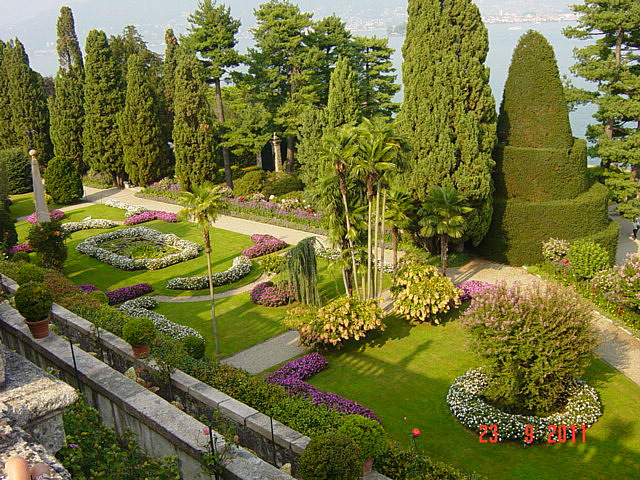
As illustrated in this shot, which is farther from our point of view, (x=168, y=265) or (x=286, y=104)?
(x=286, y=104)

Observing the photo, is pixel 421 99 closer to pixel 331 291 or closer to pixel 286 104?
pixel 331 291

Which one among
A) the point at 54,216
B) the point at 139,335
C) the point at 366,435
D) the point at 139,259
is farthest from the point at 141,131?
the point at 366,435

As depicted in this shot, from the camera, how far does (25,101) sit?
4475cm

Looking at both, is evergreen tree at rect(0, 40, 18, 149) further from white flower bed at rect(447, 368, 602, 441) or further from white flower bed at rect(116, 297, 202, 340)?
white flower bed at rect(447, 368, 602, 441)

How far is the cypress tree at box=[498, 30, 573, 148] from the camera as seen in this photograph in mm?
22000

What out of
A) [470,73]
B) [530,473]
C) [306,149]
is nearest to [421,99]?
[470,73]

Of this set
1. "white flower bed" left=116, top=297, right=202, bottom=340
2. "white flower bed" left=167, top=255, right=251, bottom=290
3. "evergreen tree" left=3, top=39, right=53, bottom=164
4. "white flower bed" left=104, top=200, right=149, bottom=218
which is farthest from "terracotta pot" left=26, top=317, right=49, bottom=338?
"evergreen tree" left=3, top=39, right=53, bottom=164

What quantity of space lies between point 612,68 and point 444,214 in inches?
548

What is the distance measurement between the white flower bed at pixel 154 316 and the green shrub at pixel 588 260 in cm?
1348

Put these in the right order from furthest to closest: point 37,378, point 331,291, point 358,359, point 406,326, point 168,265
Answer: point 168,265 < point 331,291 < point 406,326 < point 358,359 < point 37,378

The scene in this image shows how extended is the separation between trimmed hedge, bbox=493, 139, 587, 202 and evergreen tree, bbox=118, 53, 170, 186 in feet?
85.5

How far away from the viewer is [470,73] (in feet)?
71.2

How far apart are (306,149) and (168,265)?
10.8 metres

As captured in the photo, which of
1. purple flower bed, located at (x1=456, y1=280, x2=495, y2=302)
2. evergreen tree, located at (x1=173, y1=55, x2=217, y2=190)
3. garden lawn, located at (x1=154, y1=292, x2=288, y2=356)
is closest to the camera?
garden lawn, located at (x1=154, y1=292, x2=288, y2=356)
